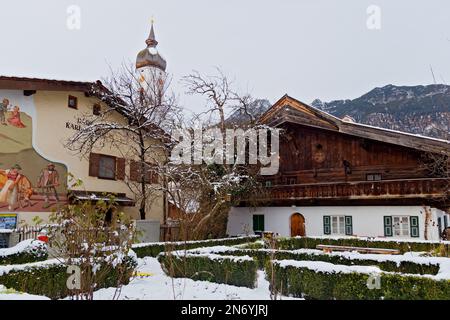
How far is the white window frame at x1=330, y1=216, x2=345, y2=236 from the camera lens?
21.9 meters

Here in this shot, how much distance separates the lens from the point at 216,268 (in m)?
11.4

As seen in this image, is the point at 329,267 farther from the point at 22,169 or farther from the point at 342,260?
the point at 22,169

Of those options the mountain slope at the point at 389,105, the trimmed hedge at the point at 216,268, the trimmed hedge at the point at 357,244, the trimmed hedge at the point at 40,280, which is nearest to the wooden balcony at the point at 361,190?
the trimmed hedge at the point at 357,244

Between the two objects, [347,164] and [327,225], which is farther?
[347,164]

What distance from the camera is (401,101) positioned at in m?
94.8

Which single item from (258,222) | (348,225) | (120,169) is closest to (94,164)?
(120,169)

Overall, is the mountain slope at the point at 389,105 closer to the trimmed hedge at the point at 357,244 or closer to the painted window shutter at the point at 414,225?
the painted window shutter at the point at 414,225

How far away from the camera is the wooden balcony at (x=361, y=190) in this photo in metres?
18.8

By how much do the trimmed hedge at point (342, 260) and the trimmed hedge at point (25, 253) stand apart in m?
5.84

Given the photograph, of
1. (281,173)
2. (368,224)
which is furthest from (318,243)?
(281,173)

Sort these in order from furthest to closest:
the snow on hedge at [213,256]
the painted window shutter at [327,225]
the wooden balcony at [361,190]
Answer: the painted window shutter at [327,225] → the wooden balcony at [361,190] → the snow on hedge at [213,256]

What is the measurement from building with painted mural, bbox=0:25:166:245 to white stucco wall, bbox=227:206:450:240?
8.06 meters

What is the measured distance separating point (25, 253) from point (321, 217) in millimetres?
16172
